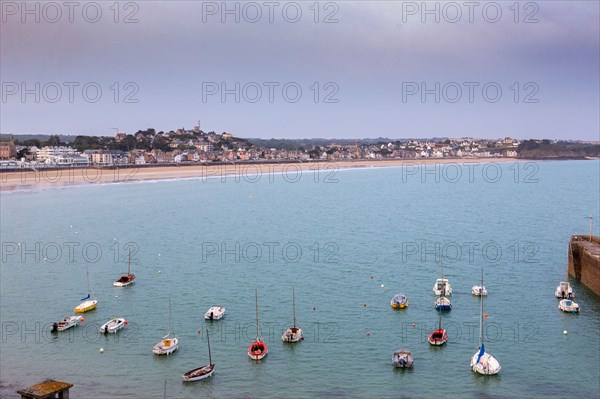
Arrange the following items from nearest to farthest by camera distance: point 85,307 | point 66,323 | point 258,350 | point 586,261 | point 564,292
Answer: point 258,350 → point 66,323 → point 85,307 → point 564,292 → point 586,261

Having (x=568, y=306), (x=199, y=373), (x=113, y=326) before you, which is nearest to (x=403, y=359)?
(x=199, y=373)

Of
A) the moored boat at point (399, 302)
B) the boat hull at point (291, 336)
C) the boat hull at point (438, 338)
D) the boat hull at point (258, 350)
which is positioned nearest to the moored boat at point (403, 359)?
the boat hull at point (438, 338)

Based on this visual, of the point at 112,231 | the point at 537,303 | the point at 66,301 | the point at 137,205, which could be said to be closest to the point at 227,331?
the point at 66,301

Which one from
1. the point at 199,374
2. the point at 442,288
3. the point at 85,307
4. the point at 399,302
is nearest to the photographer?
the point at 199,374

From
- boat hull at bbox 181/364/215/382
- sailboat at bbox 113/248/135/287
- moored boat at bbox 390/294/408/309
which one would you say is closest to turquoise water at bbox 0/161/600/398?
boat hull at bbox 181/364/215/382

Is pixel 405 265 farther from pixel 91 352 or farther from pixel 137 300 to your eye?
pixel 91 352

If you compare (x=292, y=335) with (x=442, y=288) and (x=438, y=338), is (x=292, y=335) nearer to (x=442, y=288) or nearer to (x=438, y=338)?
(x=438, y=338)
